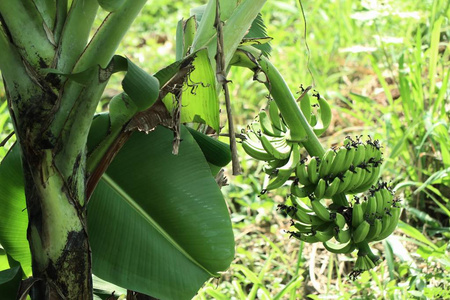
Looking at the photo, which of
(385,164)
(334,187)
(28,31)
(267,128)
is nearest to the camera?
(28,31)

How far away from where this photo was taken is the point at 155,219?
1.06 metres

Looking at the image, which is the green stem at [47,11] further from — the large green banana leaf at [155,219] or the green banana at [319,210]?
the green banana at [319,210]

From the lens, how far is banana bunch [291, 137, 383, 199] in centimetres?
105

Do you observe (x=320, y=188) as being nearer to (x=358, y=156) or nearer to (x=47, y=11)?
(x=358, y=156)

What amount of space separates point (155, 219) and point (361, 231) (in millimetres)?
360

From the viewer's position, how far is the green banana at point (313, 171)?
105cm

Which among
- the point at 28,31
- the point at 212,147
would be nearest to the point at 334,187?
the point at 212,147

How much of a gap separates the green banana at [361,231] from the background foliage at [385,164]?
1.21ft

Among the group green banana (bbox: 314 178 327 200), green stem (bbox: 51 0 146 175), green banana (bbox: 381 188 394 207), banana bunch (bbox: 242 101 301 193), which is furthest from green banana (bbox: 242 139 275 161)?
green stem (bbox: 51 0 146 175)

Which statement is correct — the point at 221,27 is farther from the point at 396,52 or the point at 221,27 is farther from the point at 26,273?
the point at 396,52

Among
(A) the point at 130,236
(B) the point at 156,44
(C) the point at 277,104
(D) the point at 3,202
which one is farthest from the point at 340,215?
(B) the point at 156,44

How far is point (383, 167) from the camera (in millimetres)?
1897

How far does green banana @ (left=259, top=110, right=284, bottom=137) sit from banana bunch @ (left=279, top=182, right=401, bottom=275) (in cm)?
13

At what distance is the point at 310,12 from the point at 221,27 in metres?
2.12
